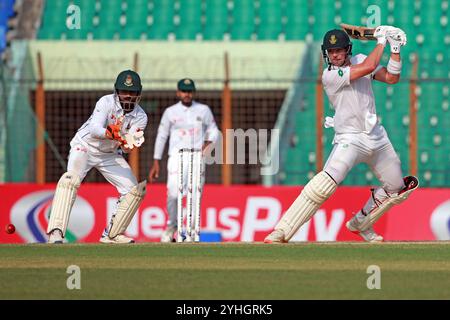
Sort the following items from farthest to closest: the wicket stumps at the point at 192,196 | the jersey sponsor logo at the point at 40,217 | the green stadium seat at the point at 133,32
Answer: the green stadium seat at the point at 133,32, the jersey sponsor logo at the point at 40,217, the wicket stumps at the point at 192,196

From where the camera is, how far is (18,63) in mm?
20266

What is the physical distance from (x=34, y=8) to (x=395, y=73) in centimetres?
1165

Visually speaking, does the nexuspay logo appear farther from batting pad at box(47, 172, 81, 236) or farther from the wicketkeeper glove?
batting pad at box(47, 172, 81, 236)

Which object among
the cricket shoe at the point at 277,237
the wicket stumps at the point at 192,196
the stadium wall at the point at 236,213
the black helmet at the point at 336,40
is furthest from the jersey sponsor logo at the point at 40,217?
the black helmet at the point at 336,40

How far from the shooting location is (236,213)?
58.6 feet

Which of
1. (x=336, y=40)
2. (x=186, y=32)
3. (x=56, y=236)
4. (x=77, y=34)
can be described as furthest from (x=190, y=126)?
(x=77, y=34)

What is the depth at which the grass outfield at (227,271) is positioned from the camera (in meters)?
8.32

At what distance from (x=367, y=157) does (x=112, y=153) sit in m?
2.75

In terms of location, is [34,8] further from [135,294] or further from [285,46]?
[135,294]

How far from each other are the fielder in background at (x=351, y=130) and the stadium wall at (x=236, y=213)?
547cm

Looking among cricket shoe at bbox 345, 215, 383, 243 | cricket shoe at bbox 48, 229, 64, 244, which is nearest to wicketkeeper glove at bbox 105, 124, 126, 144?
cricket shoe at bbox 48, 229, 64, 244

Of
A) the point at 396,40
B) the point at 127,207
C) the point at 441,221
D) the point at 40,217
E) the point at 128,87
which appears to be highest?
the point at 396,40

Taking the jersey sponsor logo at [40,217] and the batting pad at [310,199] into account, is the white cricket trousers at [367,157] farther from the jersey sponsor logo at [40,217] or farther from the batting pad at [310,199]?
the jersey sponsor logo at [40,217]

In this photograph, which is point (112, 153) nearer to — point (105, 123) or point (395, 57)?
point (105, 123)
